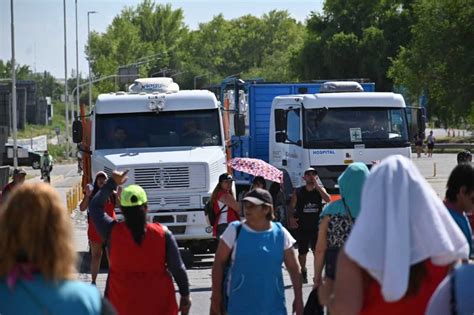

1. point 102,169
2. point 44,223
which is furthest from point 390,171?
point 102,169

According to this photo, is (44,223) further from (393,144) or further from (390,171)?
(393,144)

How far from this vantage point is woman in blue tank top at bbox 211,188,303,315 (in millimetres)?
8430

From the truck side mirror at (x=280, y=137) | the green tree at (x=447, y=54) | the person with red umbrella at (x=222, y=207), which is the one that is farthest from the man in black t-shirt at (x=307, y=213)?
the green tree at (x=447, y=54)

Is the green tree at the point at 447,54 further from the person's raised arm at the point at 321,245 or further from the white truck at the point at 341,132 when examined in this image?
the person's raised arm at the point at 321,245

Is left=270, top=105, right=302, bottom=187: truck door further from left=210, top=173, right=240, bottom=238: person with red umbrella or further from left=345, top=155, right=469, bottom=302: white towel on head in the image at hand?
left=345, top=155, right=469, bottom=302: white towel on head

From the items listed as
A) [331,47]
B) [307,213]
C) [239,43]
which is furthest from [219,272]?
[239,43]

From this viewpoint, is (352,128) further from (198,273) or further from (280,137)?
(198,273)

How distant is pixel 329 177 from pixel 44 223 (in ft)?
65.4

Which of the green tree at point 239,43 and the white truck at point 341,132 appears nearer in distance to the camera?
the white truck at point 341,132

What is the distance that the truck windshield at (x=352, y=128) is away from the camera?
24.8 metres

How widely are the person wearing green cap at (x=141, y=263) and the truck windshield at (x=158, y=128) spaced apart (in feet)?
43.5

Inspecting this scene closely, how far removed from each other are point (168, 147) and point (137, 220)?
522 inches

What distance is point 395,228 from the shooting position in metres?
5.02

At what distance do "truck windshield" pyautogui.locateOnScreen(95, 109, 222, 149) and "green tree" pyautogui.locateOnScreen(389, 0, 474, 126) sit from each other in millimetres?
28323
